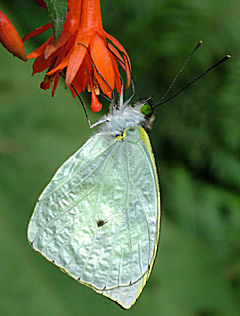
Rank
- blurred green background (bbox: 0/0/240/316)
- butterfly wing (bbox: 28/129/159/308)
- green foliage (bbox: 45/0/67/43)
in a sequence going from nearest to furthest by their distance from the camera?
green foliage (bbox: 45/0/67/43)
butterfly wing (bbox: 28/129/159/308)
blurred green background (bbox: 0/0/240/316)

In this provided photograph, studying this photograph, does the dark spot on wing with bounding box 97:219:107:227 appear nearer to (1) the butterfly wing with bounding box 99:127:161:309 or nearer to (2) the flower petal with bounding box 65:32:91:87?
(1) the butterfly wing with bounding box 99:127:161:309

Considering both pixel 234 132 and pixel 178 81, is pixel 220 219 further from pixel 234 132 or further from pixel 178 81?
pixel 178 81

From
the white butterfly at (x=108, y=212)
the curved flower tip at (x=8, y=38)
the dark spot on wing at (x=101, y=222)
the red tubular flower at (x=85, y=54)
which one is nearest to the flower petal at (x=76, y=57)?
the red tubular flower at (x=85, y=54)

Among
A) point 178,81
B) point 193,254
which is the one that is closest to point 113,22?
point 178,81

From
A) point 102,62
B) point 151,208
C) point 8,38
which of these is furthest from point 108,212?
point 8,38

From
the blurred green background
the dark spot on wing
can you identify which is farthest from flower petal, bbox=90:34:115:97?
the blurred green background

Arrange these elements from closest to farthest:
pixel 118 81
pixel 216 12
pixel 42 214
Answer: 1. pixel 118 81
2. pixel 42 214
3. pixel 216 12

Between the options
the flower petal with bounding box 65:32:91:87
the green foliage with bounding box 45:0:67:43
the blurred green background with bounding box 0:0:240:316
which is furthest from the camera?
the blurred green background with bounding box 0:0:240:316

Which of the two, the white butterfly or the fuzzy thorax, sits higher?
the fuzzy thorax
